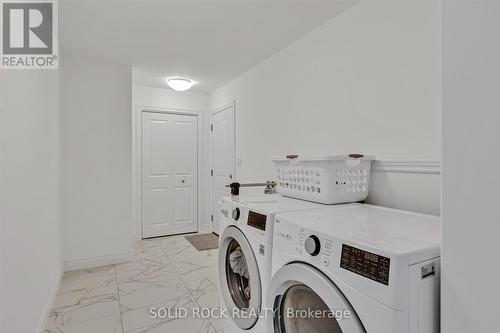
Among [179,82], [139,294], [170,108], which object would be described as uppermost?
[179,82]

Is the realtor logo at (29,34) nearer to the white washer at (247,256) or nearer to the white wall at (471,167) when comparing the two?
the white washer at (247,256)

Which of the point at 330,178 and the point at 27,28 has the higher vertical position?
the point at 27,28

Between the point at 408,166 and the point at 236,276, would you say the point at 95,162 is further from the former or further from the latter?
the point at 408,166

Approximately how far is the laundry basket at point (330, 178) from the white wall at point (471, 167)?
0.87 metres

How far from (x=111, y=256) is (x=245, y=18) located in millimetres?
2831

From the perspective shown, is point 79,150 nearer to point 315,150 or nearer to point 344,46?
point 315,150

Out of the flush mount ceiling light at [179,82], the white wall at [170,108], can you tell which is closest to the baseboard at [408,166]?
the flush mount ceiling light at [179,82]

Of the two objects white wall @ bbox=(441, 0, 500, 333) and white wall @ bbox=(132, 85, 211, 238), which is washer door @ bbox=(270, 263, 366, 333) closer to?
white wall @ bbox=(441, 0, 500, 333)

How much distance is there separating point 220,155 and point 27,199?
2701mm

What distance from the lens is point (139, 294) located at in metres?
2.29

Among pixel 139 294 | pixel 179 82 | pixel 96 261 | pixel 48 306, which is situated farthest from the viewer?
pixel 179 82

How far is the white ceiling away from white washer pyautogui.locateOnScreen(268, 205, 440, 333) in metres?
1.62

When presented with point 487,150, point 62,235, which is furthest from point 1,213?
Answer: point 62,235

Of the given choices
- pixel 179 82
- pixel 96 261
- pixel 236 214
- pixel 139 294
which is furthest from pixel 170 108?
pixel 236 214
